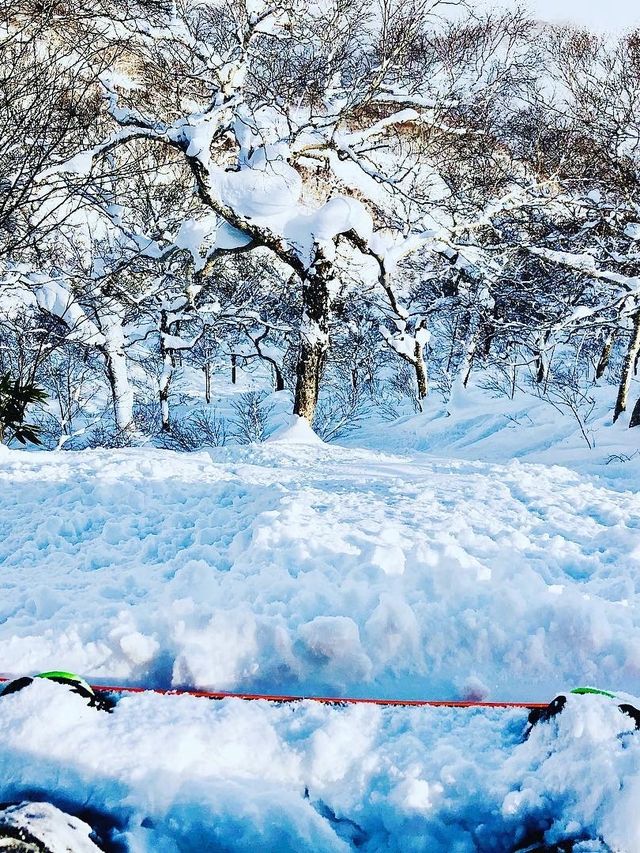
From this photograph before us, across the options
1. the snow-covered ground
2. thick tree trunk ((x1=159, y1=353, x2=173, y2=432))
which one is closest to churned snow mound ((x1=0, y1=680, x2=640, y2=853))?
the snow-covered ground

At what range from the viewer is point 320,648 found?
2.71 meters

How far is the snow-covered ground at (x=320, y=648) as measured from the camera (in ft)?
5.60

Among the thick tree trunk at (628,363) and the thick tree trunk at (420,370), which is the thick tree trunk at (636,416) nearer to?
the thick tree trunk at (628,363)

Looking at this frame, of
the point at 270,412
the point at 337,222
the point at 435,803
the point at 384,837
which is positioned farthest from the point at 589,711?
the point at 270,412

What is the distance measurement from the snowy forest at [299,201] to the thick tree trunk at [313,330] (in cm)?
4

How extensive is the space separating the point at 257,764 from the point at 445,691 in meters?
1.09

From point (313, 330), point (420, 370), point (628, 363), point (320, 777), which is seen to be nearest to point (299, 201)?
point (313, 330)

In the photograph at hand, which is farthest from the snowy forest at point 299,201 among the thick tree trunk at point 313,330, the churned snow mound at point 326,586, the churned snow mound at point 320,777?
the churned snow mound at point 320,777

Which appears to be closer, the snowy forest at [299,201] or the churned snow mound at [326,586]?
the churned snow mound at [326,586]

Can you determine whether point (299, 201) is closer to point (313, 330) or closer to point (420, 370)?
point (313, 330)

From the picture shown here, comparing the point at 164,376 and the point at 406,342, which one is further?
the point at 164,376

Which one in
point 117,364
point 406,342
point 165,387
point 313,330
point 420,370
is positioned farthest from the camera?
point 165,387

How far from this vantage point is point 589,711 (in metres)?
1.79

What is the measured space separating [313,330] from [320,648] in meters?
7.71
